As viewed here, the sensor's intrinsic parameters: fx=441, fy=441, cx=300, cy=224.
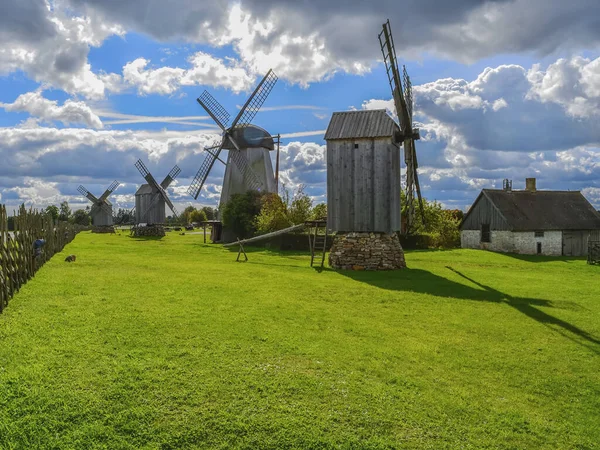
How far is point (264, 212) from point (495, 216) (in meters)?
20.8

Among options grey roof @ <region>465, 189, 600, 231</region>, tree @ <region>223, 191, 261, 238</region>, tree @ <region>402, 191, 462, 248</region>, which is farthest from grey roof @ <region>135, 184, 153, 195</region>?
grey roof @ <region>465, 189, 600, 231</region>

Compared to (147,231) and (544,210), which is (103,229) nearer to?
(147,231)

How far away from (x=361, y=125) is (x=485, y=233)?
21.8m

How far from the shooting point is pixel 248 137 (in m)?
49.1

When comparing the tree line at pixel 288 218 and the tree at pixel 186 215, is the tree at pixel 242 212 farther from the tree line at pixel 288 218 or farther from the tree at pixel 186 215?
the tree at pixel 186 215

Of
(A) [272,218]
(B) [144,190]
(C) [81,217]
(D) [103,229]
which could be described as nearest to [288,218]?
(A) [272,218]

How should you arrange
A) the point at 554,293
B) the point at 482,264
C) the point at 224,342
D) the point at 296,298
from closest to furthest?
the point at 224,342 < the point at 296,298 < the point at 554,293 < the point at 482,264

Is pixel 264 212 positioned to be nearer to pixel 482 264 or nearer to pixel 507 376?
pixel 482 264

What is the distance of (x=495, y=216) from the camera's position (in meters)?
38.2

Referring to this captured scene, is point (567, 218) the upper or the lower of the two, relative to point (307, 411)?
upper

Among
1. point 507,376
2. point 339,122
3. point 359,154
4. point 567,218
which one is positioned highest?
point 339,122

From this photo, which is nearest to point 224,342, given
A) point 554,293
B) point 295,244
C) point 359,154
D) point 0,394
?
point 0,394

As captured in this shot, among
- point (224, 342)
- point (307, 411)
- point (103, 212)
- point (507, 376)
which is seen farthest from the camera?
point (103, 212)

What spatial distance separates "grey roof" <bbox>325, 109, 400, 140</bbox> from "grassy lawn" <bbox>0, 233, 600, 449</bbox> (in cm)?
1049
